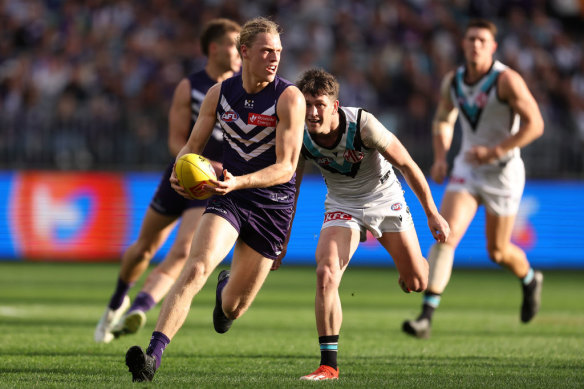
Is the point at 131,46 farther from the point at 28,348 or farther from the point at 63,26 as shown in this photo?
the point at 28,348

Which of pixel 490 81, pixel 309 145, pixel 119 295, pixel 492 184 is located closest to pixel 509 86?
pixel 490 81

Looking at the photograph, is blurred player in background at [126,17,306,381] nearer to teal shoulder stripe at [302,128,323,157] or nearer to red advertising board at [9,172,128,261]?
teal shoulder stripe at [302,128,323,157]

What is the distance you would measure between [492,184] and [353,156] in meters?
2.95

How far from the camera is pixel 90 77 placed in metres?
19.3

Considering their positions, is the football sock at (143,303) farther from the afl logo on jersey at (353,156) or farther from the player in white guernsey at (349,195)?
the afl logo on jersey at (353,156)

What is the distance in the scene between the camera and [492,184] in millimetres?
9352

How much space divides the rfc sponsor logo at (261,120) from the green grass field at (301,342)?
164 centimetres

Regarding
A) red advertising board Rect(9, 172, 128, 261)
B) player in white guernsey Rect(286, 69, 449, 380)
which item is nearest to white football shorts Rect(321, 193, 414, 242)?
player in white guernsey Rect(286, 69, 449, 380)

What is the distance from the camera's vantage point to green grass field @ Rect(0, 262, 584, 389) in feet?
20.4

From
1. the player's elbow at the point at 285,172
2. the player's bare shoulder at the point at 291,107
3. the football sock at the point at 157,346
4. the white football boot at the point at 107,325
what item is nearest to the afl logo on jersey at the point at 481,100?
the player's bare shoulder at the point at 291,107

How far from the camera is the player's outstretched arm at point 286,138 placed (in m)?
6.11

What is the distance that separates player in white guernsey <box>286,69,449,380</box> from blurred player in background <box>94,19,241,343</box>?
1.80 m

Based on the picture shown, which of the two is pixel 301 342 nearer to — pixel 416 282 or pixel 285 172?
pixel 416 282

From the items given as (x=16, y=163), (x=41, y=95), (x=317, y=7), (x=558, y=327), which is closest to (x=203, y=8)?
(x=317, y=7)
